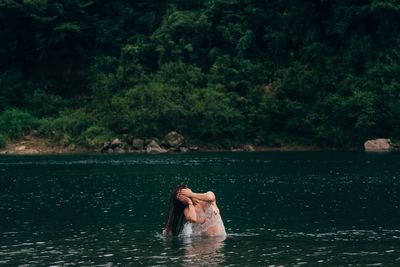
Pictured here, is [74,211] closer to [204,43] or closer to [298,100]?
[298,100]

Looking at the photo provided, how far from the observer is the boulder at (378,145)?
10521 cm

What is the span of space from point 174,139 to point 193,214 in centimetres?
7463

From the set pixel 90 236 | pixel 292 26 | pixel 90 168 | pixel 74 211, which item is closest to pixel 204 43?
pixel 292 26

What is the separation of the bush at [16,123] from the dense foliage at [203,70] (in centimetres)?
17

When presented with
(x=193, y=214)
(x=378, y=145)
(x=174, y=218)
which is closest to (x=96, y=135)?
(x=378, y=145)

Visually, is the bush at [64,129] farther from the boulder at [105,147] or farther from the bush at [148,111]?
the boulder at [105,147]

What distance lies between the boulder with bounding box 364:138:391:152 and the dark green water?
16060 millimetres

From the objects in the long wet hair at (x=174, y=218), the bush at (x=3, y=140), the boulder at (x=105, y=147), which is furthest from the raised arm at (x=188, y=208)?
the bush at (x=3, y=140)

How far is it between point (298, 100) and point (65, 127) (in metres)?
34.1

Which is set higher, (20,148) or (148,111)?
(148,111)

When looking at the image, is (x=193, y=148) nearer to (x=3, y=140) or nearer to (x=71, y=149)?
(x=71, y=149)

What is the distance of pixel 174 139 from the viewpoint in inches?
4441

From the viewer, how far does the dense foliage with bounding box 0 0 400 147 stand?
11069 cm

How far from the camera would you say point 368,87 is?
10994 centimetres
